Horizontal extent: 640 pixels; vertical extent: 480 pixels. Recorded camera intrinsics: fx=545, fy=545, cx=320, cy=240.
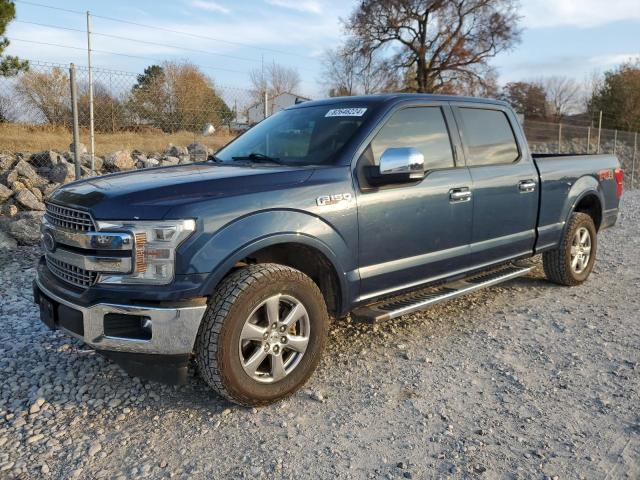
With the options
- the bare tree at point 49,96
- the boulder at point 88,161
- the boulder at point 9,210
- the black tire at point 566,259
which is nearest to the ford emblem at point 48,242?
the black tire at point 566,259

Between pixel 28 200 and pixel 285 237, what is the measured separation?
6.66 meters

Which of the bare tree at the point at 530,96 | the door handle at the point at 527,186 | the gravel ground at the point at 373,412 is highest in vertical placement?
the bare tree at the point at 530,96

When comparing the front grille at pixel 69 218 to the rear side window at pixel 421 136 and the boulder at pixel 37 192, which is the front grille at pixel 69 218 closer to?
the rear side window at pixel 421 136

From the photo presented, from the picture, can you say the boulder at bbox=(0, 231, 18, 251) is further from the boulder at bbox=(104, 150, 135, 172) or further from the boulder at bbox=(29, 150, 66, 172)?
the boulder at bbox=(29, 150, 66, 172)

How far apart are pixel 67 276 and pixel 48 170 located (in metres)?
7.41

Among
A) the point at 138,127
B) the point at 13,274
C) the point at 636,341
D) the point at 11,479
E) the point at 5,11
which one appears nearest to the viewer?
the point at 11,479

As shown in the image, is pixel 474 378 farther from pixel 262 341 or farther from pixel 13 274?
pixel 13 274

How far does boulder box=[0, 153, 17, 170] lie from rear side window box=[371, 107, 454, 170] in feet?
25.9

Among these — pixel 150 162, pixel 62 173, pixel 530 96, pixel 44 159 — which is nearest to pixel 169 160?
pixel 150 162

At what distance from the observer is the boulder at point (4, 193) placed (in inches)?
326

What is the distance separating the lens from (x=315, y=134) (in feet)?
13.1

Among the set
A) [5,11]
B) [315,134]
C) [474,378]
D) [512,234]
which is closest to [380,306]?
[474,378]

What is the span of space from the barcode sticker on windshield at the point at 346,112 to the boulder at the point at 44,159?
24.0ft

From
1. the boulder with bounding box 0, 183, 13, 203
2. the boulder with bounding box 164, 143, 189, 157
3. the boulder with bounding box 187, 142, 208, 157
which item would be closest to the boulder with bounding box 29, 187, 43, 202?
the boulder with bounding box 0, 183, 13, 203
